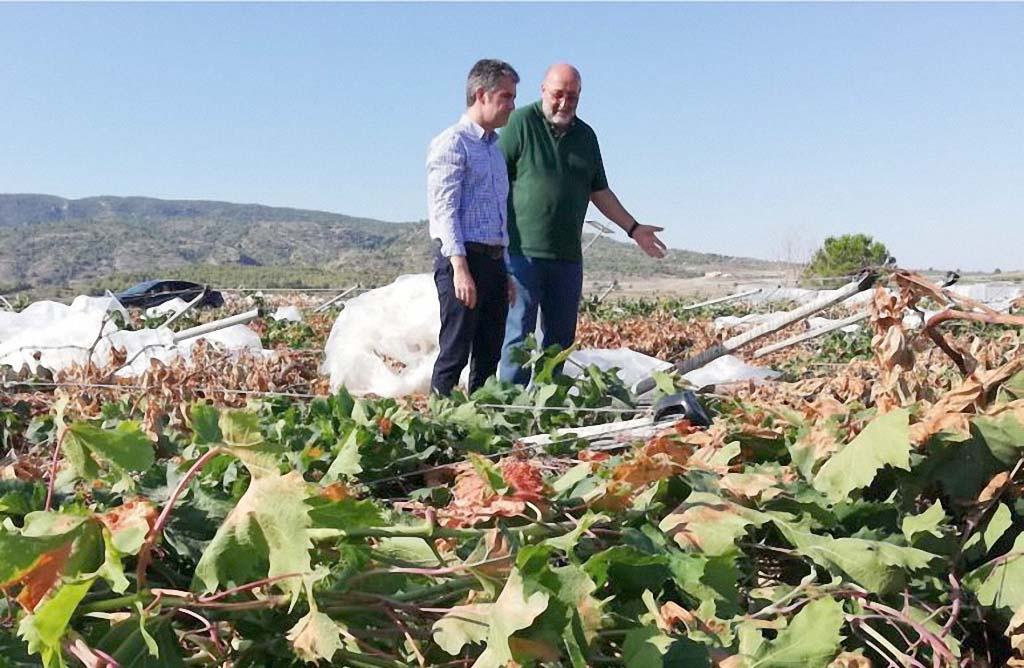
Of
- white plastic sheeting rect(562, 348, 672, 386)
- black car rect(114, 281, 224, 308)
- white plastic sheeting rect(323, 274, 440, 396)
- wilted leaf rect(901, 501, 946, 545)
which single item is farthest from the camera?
black car rect(114, 281, 224, 308)

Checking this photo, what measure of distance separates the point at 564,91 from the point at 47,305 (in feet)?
11.5

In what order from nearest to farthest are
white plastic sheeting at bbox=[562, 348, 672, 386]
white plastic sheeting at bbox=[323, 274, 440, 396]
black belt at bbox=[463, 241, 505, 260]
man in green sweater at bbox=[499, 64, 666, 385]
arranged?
black belt at bbox=[463, 241, 505, 260] → white plastic sheeting at bbox=[562, 348, 672, 386] → man in green sweater at bbox=[499, 64, 666, 385] → white plastic sheeting at bbox=[323, 274, 440, 396]

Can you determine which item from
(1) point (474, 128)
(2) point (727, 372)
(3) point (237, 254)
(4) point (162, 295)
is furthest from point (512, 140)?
(3) point (237, 254)

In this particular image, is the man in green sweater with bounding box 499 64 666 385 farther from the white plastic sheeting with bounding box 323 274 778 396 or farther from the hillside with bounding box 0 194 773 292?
the hillside with bounding box 0 194 773 292

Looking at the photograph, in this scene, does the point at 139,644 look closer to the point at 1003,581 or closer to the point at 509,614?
the point at 509,614

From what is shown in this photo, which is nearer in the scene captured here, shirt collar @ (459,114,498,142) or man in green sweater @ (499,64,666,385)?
shirt collar @ (459,114,498,142)

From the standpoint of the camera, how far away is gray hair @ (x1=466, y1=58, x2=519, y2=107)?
397 cm

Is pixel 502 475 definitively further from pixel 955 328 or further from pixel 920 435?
pixel 955 328

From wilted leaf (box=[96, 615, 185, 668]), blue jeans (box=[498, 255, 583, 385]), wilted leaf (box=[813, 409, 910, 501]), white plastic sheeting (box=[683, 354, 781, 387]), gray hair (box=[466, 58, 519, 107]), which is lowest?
wilted leaf (box=[96, 615, 185, 668])

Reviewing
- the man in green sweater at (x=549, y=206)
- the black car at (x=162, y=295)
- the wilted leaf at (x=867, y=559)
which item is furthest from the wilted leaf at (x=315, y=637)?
the black car at (x=162, y=295)

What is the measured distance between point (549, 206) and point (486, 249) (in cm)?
62

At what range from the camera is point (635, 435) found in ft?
7.75

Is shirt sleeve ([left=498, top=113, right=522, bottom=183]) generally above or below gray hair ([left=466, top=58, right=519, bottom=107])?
below

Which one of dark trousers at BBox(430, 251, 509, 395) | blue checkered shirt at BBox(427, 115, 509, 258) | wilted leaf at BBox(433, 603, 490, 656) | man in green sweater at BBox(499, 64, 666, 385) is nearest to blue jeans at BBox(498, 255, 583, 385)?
man in green sweater at BBox(499, 64, 666, 385)
